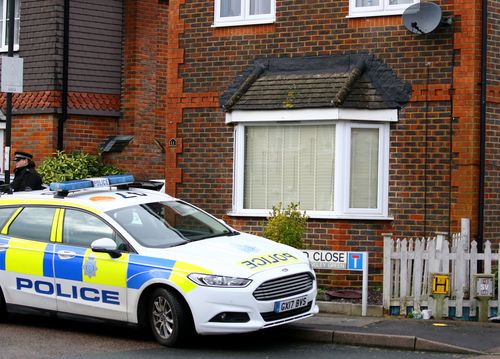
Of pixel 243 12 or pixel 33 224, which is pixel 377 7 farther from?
pixel 33 224

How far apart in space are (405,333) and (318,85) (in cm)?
489

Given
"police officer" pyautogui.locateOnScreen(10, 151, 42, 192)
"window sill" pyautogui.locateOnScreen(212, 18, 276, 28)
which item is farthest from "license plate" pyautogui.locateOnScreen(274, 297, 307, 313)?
"police officer" pyautogui.locateOnScreen(10, 151, 42, 192)

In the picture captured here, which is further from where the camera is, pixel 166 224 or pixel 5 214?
pixel 5 214

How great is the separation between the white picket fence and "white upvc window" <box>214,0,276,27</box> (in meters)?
4.92

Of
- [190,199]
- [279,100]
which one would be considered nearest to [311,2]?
[279,100]

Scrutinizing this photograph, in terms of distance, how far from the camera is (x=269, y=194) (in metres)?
13.8

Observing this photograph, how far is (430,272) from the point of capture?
10539 mm

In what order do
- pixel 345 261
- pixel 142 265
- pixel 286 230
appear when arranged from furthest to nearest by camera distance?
pixel 286 230
pixel 345 261
pixel 142 265

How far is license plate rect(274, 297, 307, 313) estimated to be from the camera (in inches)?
350

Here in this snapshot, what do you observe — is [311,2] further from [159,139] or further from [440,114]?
[159,139]

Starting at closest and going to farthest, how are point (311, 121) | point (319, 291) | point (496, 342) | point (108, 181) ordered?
point (496, 342), point (108, 181), point (319, 291), point (311, 121)

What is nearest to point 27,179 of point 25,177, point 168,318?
point 25,177

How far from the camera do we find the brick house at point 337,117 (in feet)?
41.7

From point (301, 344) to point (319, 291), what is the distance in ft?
9.04
